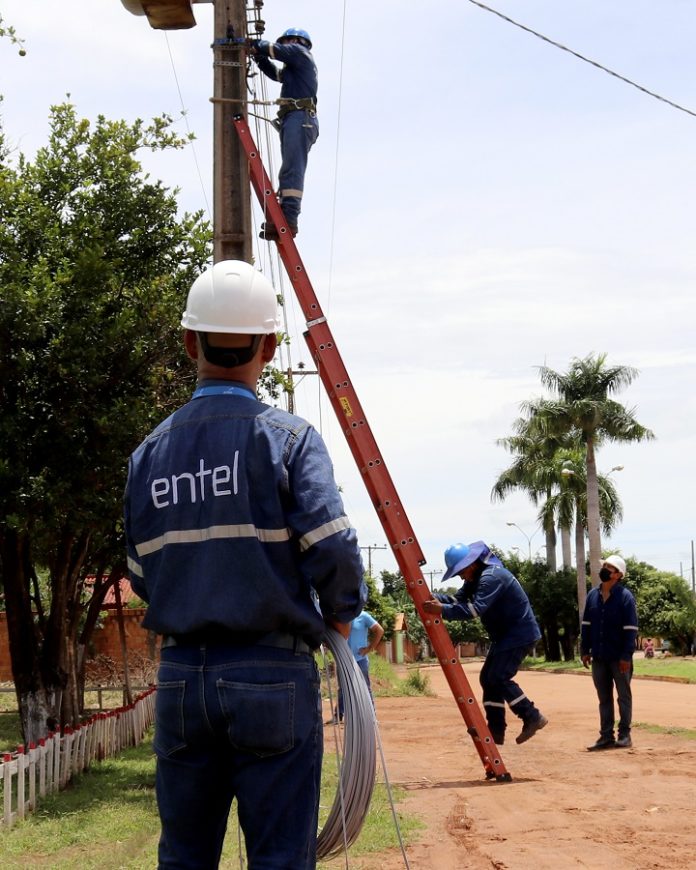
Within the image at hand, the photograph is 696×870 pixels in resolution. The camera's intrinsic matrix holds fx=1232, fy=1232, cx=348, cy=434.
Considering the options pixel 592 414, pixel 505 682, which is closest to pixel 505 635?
pixel 505 682

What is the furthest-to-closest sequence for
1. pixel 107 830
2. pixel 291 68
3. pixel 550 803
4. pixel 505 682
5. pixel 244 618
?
pixel 505 682 → pixel 291 68 → pixel 107 830 → pixel 550 803 → pixel 244 618

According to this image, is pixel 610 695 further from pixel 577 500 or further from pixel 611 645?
pixel 577 500

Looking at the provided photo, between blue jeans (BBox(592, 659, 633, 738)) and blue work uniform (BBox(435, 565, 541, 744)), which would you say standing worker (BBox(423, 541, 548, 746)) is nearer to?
blue work uniform (BBox(435, 565, 541, 744))

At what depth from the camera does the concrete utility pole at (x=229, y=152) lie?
7.84 m

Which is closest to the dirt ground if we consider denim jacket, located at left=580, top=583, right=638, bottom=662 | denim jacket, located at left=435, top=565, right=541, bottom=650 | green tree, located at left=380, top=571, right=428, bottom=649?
denim jacket, located at left=580, top=583, right=638, bottom=662

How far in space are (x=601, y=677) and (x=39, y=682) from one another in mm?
6104

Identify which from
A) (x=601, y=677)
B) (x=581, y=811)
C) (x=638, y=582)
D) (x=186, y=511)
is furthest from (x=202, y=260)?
(x=638, y=582)

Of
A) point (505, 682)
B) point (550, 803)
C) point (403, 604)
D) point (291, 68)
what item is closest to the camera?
point (550, 803)

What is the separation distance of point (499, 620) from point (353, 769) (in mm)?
6908

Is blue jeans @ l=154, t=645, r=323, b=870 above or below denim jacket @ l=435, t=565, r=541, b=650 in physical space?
below

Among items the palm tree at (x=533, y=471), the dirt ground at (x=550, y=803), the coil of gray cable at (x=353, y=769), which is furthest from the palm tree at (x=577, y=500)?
the coil of gray cable at (x=353, y=769)

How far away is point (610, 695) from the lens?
12.6 m

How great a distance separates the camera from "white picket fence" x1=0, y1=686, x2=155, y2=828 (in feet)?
32.0

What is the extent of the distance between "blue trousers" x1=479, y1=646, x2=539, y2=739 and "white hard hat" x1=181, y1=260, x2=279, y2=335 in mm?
7481
